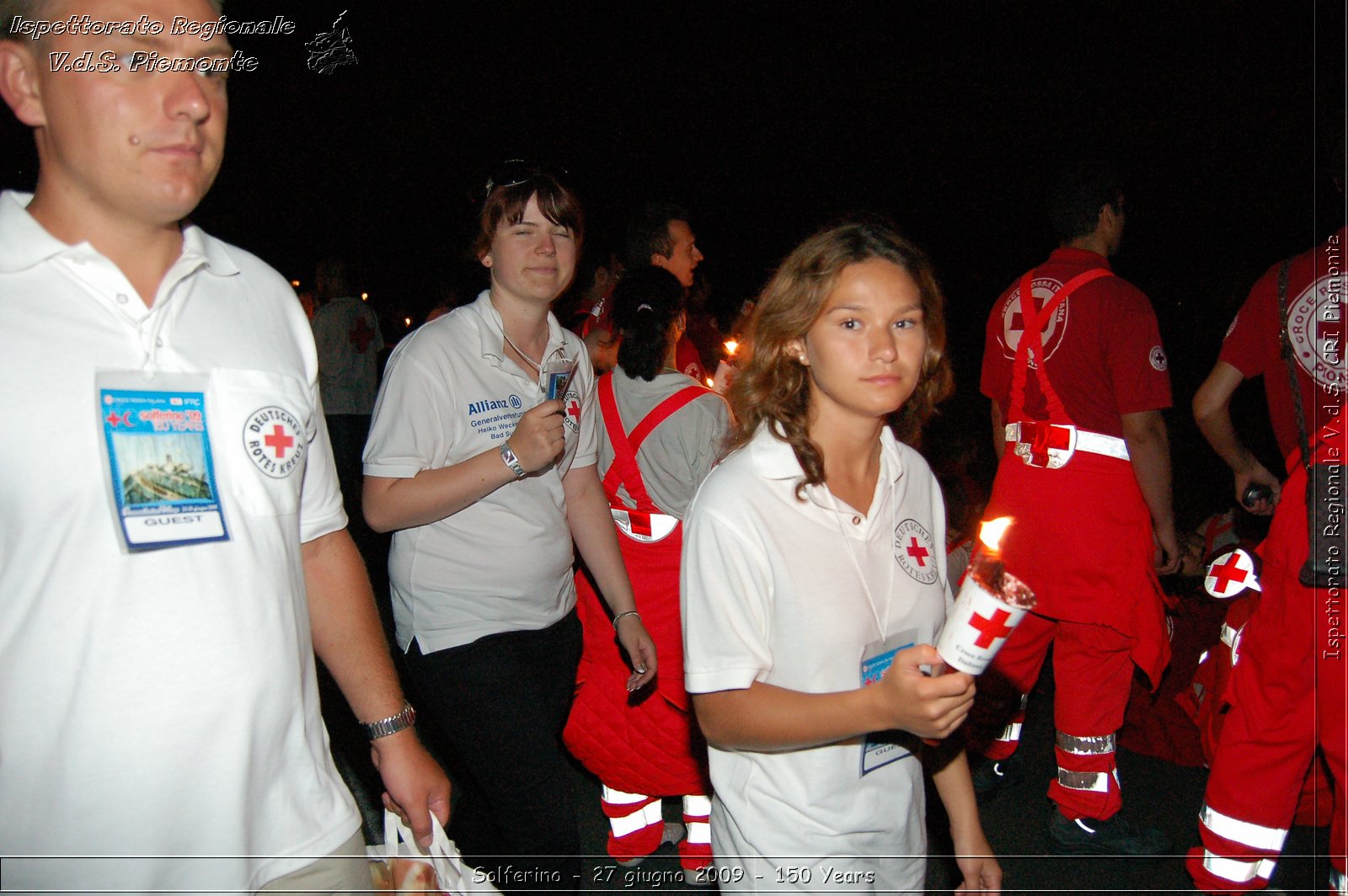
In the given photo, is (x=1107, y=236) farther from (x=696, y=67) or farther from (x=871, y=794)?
(x=696, y=67)

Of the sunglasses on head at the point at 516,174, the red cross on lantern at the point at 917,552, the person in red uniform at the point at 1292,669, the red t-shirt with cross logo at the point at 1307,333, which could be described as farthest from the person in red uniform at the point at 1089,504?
the sunglasses on head at the point at 516,174

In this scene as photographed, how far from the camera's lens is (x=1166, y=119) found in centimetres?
1082

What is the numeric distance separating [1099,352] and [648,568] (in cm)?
231

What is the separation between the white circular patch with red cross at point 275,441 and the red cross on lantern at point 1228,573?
136 inches

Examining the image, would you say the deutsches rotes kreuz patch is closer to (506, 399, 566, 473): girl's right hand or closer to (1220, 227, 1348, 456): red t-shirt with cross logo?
(506, 399, 566, 473): girl's right hand

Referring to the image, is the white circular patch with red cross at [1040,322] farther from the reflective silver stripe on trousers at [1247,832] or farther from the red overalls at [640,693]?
the reflective silver stripe on trousers at [1247,832]

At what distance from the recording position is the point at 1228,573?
3559mm

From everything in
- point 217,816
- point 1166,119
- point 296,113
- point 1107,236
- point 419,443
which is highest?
point 296,113

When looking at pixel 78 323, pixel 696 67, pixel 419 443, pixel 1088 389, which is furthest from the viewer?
pixel 696 67

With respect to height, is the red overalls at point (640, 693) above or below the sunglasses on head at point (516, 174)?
below

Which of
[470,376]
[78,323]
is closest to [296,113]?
[470,376]

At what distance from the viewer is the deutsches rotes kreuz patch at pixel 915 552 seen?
6.84 ft

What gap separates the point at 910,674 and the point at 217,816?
1.24 meters

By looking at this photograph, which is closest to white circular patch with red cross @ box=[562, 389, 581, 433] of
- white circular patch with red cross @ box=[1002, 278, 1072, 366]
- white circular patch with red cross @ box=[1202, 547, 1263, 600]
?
white circular patch with red cross @ box=[1002, 278, 1072, 366]
